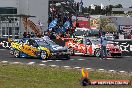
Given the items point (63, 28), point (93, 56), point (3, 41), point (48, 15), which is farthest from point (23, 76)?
point (48, 15)

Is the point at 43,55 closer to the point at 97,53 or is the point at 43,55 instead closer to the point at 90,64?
the point at 90,64

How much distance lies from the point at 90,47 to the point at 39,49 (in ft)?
16.5

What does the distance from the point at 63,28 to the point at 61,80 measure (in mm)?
40461

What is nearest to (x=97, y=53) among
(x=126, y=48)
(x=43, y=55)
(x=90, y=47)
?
(x=90, y=47)

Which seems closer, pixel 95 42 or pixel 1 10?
pixel 95 42

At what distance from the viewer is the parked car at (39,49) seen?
28.8m

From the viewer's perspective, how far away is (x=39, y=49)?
28938 mm

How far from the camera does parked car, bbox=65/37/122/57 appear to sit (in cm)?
3203

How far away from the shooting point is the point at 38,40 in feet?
97.1

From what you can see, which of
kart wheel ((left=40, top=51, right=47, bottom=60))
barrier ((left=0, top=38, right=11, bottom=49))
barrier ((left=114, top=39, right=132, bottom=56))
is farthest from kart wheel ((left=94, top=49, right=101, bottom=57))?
barrier ((left=0, top=38, right=11, bottom=49))

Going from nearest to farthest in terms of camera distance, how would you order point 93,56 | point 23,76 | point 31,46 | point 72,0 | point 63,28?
point 23,76, point 31,46, point 93,56, point 63,28, point 72,0

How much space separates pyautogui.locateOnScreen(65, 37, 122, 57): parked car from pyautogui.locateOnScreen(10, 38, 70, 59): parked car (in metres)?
3.48

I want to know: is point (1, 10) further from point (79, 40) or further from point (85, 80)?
point (85, 80)

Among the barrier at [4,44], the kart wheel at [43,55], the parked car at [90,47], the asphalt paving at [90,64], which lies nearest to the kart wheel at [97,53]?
the parked car at [90,47]
